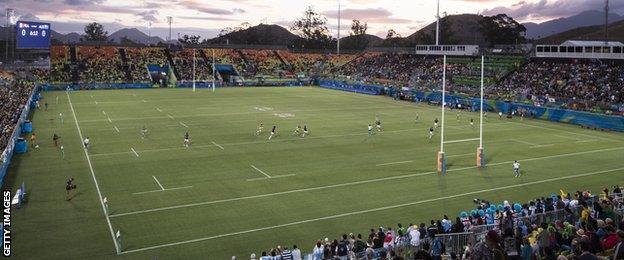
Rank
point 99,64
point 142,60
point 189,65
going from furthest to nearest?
1. point 189,65
2. point 142,60
3. point 99,64

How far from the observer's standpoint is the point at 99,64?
97.1m

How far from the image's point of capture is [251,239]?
804 inches

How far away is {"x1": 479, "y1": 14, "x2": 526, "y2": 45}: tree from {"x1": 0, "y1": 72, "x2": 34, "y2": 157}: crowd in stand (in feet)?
316

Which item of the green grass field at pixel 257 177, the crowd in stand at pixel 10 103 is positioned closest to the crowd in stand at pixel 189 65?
the crowd in stand at pixel 10 103

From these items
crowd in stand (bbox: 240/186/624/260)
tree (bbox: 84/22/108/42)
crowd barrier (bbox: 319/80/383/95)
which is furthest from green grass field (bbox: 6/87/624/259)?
tree (bbox: 84/22/108/42)

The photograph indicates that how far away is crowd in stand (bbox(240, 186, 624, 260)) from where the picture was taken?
12492 millimetres

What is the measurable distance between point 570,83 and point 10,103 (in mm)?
57977

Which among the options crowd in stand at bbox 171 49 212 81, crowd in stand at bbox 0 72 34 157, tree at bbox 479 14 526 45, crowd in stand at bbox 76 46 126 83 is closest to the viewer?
crowd in stand at bbox 0 72 34 157

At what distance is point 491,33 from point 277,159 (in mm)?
103885

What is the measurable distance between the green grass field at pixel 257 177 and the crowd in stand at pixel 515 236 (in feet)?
11.4

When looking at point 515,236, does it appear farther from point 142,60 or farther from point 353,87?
point 142,60

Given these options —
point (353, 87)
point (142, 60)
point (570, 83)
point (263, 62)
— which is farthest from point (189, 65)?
point (570, 83)

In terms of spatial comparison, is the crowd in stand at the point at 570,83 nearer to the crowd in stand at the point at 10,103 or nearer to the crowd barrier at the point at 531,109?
the crowd barrier at the point at 531,109

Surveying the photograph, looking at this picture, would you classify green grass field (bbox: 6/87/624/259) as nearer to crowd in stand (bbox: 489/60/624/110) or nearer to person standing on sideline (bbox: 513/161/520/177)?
person standing on sideline (bbox: 513/161/520/177)
